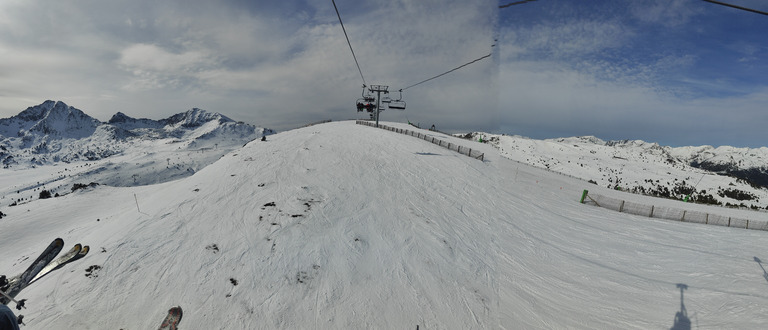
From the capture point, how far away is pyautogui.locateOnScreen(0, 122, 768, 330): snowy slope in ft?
29.0

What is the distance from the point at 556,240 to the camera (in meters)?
14.0

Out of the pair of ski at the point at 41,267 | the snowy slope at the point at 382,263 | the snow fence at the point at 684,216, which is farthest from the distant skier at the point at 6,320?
the snow fence at the point at 684,216

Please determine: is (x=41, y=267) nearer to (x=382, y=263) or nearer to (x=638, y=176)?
(x=382, y=263)

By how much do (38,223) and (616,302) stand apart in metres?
38.4

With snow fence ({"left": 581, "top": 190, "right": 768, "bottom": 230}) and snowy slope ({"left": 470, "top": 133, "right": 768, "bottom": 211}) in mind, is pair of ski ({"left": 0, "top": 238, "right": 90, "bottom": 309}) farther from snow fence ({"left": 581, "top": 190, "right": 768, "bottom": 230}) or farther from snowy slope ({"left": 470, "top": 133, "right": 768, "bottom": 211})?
snowy slope ({"left": 470, "top": 133, "right": 768, "bottom": 211})

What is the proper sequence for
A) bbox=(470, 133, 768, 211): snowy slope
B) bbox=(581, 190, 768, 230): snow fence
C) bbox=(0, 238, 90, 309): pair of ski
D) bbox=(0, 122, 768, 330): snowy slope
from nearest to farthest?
1. bbox=(0, 122, 768, 330): snowy slope
2. bbox=(0, 238, 90, 309): pair of ski
3. bbox=(581, 190, 768, 230): snow fence
4. bbox=(470, 133, 768, 211): snowy slope

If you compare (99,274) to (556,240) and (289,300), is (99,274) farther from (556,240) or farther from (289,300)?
(556,240)

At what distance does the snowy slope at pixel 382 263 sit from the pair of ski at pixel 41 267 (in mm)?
384

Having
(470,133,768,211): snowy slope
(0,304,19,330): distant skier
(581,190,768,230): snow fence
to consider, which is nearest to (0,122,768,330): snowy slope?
(581,190,768,230): snow fence

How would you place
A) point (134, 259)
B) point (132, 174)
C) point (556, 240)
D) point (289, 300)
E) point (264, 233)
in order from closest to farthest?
1. point (289, 300)
2. point (134, 259)
3. point (264, 233)
4. point (556, 240)
5. point (132, 174)

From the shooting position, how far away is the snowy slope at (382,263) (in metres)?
8.84

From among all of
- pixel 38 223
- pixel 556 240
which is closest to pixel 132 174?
pixel 38 223

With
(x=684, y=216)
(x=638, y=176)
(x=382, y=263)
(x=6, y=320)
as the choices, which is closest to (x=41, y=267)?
(x=6, y=320)

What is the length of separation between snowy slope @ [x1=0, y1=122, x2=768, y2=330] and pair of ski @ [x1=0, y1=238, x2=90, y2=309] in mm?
384
